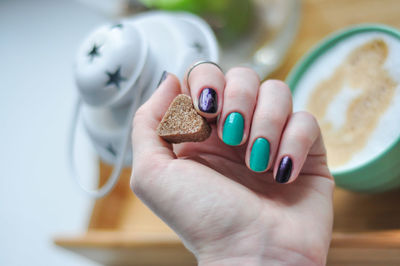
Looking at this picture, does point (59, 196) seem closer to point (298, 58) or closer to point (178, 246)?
point (178, 246)

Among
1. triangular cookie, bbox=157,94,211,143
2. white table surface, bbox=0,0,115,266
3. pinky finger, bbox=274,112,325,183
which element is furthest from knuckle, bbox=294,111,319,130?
white table surface, bbox=0,0,115,266

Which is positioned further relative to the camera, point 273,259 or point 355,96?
point 355,96

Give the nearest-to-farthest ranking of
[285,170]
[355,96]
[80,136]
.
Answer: [285,170] < [355,96] < [80,136]

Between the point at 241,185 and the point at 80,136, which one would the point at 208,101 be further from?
the point at 80,136

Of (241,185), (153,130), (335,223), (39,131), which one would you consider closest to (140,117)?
(153,130)

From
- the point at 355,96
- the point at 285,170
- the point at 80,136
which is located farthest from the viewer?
the point at 80,136

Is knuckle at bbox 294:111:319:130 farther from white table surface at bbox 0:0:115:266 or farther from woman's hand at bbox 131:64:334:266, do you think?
white table surface at bbox 0:0:115:266

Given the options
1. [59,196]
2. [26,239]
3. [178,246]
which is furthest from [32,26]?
[178,246]
